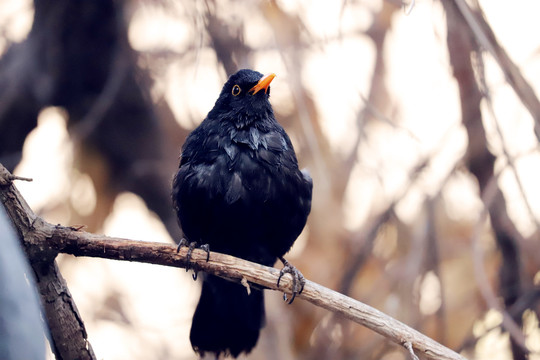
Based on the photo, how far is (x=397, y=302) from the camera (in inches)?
158

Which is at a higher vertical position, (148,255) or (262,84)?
(262,84)

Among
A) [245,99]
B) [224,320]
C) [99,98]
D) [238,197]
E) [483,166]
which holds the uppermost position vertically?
[99,98]

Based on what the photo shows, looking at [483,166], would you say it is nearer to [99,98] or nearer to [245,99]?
[245,99]

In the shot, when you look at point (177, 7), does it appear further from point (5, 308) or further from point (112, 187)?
point (5, 308)

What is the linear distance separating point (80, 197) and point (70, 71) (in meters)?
0.86

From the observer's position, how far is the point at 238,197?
8.67 ft

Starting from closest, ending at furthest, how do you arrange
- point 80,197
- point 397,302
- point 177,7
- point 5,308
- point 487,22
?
point 5,308 < point 487,22 < point 177,7 < point 80,197 < point 397,302

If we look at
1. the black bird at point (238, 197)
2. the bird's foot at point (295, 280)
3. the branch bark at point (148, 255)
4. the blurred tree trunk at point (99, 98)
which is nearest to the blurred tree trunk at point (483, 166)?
the black bird at point (238, 197)

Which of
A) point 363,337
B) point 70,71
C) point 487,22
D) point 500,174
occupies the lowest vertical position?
point 363,337

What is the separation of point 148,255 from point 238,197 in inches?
25.0

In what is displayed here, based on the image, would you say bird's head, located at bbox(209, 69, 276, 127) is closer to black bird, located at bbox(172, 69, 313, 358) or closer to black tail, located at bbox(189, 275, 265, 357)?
black bird, located at bbox(172, 69, 313, 358)

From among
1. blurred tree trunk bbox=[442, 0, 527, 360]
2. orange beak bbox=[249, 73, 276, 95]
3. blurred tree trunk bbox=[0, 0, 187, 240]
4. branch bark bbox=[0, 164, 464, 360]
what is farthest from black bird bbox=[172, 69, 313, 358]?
blurred tree trunk bbox=[442, 0, 527, 360]

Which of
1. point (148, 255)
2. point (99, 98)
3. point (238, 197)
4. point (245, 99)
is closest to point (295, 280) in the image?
point (238, 197)

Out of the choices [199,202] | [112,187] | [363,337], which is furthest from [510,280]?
[112,187]
